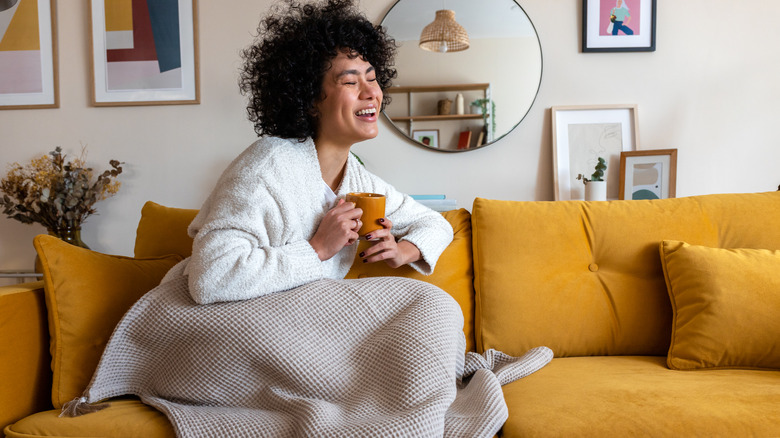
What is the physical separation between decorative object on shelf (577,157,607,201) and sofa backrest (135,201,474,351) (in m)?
0.70

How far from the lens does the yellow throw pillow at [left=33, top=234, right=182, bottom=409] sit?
4.29 ft

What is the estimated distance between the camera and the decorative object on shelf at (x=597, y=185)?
7.38 feet

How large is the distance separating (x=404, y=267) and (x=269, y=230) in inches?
16.5

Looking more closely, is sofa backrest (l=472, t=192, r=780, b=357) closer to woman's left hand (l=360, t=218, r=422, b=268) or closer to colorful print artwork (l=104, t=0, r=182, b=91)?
woman's left hand (l=360, t=218, r=422, b=268)

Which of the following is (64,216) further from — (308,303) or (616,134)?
(616,134)

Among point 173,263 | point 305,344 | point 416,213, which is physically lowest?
point 305,344

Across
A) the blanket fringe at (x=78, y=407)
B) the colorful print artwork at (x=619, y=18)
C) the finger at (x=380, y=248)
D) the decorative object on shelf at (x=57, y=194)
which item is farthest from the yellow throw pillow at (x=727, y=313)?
the decorative object on shelf at (x=57, y=194)

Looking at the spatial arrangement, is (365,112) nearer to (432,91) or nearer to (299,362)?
(299,362)

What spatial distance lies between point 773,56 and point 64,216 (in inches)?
118

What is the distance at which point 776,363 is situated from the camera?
1.42 metres

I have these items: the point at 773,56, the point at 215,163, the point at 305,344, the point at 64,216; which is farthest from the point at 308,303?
the point at 773,56

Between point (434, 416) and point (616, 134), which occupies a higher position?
point (616, 134)

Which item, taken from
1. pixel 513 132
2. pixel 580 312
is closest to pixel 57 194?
pixel 513 132

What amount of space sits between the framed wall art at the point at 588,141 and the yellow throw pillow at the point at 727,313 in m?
0.93
